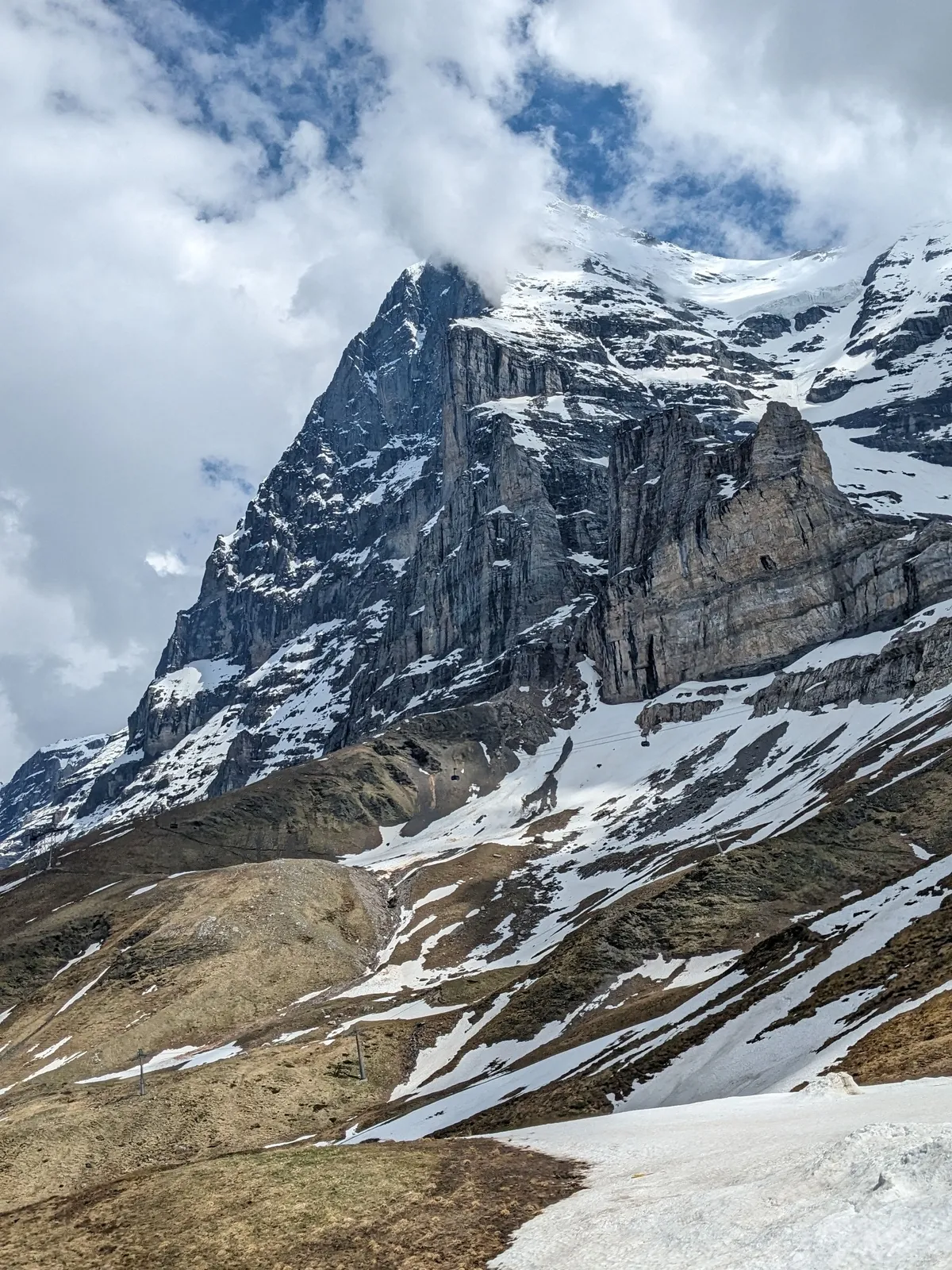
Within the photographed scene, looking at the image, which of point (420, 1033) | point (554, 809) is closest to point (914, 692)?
point (554, 809)

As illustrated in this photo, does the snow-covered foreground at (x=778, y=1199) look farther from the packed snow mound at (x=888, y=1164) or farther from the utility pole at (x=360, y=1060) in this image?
the utility pole at (x=360, y=1060)

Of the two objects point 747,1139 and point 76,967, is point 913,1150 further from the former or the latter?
point 76,967

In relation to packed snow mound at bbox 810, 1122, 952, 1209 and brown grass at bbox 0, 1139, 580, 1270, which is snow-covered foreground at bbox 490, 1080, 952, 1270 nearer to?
packed snow mound at bbox 810, 1122, 952, 1209

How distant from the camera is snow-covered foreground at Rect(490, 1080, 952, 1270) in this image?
11.8 meters

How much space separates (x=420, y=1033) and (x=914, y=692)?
323 feet

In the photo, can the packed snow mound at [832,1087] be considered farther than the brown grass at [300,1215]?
Yes

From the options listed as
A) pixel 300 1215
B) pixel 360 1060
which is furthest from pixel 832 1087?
pixel 360 1060

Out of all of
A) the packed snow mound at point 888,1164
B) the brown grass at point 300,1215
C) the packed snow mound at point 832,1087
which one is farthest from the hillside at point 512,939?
the packed snow mound at point 888,1164

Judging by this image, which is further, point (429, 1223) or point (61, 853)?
point (61, 853)

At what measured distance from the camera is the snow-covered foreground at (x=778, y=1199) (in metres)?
11.8

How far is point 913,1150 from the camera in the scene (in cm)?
1346

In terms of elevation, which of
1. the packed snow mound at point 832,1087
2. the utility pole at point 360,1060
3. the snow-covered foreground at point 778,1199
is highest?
the snow-covered foreground at point 778,1199

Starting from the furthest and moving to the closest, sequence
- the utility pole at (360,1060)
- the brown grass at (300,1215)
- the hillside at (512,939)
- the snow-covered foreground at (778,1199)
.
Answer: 1. the utility pole at (360,1060)
2. the hillside at (512,939)
3. the brown grass at (300,1215)
4. the snow-covered foreground at (778,1199)

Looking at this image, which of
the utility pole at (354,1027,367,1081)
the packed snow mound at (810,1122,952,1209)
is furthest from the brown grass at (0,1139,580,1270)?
the utility pole at (354,1027,367,1081)
